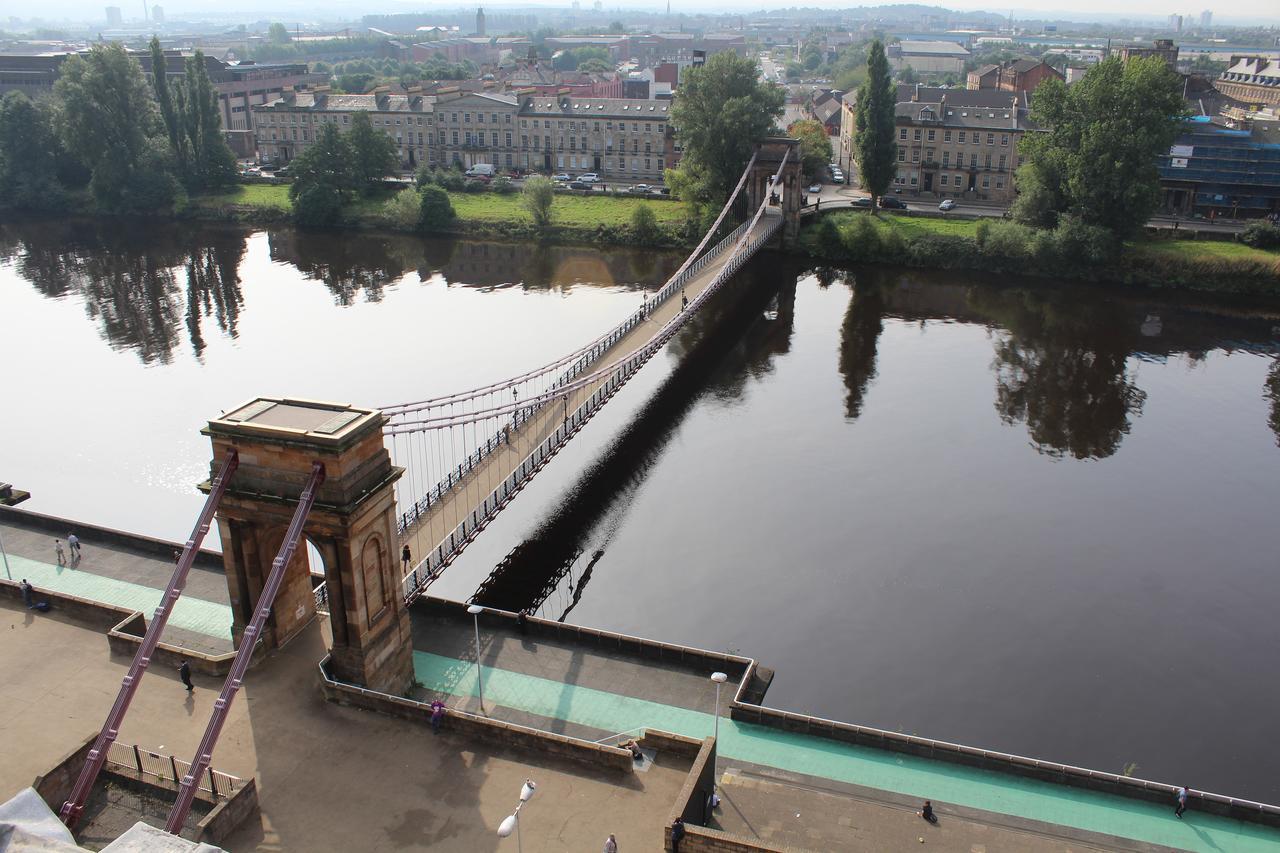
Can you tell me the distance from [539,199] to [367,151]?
65.1ft

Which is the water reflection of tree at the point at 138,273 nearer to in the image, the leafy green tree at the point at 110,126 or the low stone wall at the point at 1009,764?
the leafy green tree at the point at 110,126

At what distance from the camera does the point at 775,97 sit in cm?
8569

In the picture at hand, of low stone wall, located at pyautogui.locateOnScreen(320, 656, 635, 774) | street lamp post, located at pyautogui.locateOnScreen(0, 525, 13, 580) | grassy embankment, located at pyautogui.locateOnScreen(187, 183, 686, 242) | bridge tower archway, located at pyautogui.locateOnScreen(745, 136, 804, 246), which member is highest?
bridge tower archway, located at pyautogui.locateOnScreen(745, 136, 804, 246)

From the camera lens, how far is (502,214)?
3656 inches

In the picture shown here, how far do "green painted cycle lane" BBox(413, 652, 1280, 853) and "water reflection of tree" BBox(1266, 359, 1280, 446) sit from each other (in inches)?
1255

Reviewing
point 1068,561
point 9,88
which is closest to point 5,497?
point 1068,561

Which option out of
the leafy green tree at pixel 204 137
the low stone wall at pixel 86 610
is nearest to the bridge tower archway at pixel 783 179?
the leafy green tree at pixel 204 137

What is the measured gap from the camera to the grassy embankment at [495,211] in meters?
89.8

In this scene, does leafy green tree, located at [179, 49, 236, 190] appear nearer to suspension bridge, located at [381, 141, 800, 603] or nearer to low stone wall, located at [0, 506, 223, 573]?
suspension bridge, located at [381, 141, 800, 603]

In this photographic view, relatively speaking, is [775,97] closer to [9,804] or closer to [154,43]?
[154,43]

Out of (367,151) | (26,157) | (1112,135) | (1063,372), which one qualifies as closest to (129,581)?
(1063,372)

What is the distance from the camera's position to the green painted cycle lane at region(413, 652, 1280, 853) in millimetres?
23906

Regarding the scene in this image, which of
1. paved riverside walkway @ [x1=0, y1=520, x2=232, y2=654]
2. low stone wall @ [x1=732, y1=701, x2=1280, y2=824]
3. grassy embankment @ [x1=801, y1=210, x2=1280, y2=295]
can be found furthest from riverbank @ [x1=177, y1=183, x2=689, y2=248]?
low stone wall @ [x1=732, y1=701, x2=1280, y2=824]

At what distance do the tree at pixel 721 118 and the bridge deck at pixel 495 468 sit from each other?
35242 millimetres
